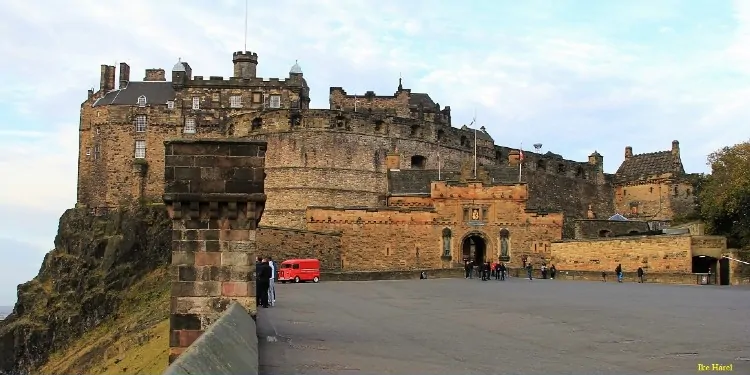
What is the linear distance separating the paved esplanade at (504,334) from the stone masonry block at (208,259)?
110 cm

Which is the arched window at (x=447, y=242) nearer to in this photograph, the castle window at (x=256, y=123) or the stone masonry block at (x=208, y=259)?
the castle window at (x=256, y=123)

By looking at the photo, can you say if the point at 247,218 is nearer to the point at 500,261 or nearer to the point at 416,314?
the point at 416,314

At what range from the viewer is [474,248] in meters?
37.3

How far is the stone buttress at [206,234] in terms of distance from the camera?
393 inches

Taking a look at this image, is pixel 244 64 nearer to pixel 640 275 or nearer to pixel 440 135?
pixel 440 135

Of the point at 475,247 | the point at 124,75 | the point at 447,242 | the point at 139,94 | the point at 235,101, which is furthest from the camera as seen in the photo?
the point at 124,75

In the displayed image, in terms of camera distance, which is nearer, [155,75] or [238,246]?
[238,246]

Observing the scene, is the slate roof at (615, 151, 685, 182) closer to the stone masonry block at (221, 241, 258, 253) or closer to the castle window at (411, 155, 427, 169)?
the castle window at (411, 155, 427, 169)

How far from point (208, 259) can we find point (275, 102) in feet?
123

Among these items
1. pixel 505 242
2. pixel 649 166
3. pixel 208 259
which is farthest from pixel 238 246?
pixel 649 166

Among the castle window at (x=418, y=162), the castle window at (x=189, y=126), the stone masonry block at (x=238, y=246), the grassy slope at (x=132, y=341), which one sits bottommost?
the grassy slope at (x=132, y=341)

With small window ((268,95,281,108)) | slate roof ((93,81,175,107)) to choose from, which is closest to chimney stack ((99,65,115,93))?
slate roof ((93,81,175,107))

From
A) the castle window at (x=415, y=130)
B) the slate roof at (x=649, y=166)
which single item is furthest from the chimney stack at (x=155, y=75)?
the slate roof at (x=649, y=166)

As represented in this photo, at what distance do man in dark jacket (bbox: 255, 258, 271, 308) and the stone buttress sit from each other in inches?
176
